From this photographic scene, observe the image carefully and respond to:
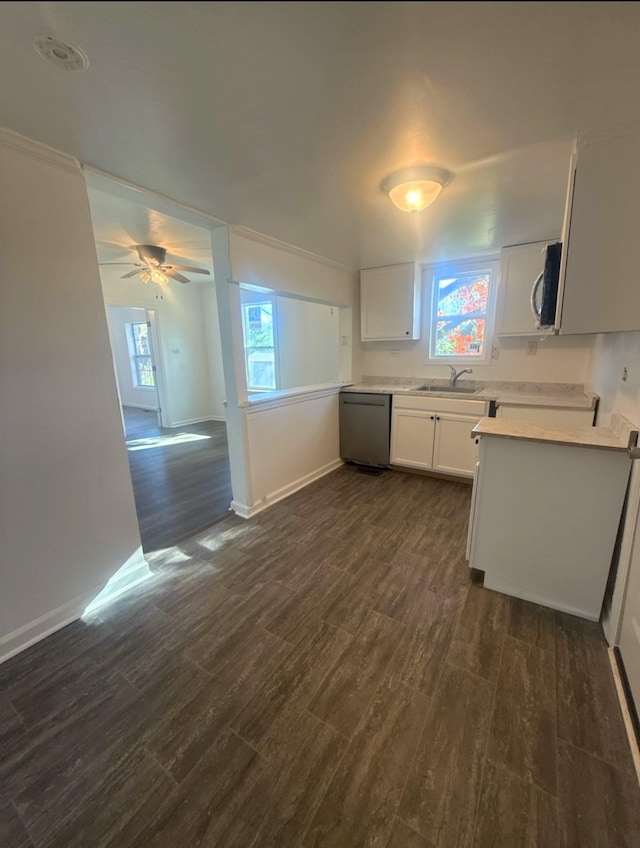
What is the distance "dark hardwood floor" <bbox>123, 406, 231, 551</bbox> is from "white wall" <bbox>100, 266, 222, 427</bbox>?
1.68 ft

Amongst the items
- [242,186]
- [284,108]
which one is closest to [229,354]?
[242,186]

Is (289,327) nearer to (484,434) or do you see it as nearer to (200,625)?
(484,434)

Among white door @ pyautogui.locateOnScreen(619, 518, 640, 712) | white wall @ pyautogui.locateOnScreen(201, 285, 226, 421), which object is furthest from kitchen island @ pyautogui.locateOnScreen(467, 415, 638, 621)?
white wall @ pyautogui.locateOnScreen(201, 285, 226, 421)

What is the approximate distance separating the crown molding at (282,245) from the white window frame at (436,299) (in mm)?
937

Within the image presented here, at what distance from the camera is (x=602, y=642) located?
164 centimetres

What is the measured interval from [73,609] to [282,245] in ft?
9.53

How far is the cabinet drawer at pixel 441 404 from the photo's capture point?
10.5 feet

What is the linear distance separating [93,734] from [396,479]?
294 cm

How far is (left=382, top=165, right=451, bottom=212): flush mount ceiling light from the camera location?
5.77ft

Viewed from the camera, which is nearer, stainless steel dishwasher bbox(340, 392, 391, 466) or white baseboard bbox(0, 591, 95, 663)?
white baseboard bbox(0, 591, 95, 663)

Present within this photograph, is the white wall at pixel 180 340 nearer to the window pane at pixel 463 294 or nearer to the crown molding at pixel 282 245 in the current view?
the crown molding at pixel 282 245

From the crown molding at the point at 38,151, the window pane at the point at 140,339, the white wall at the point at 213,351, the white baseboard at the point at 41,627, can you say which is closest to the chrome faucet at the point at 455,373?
the crown molding at the point at 38,151

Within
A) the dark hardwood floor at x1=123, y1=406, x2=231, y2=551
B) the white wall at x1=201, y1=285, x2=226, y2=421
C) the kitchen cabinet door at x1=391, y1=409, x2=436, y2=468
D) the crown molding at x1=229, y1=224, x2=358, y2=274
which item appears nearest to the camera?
the crown molding at x1=229, y1=224, x2=358, y2=274

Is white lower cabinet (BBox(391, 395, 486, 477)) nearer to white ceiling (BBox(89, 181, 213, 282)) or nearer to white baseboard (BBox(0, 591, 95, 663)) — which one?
white ceiling (BBox(89, 181, 213, 282))
